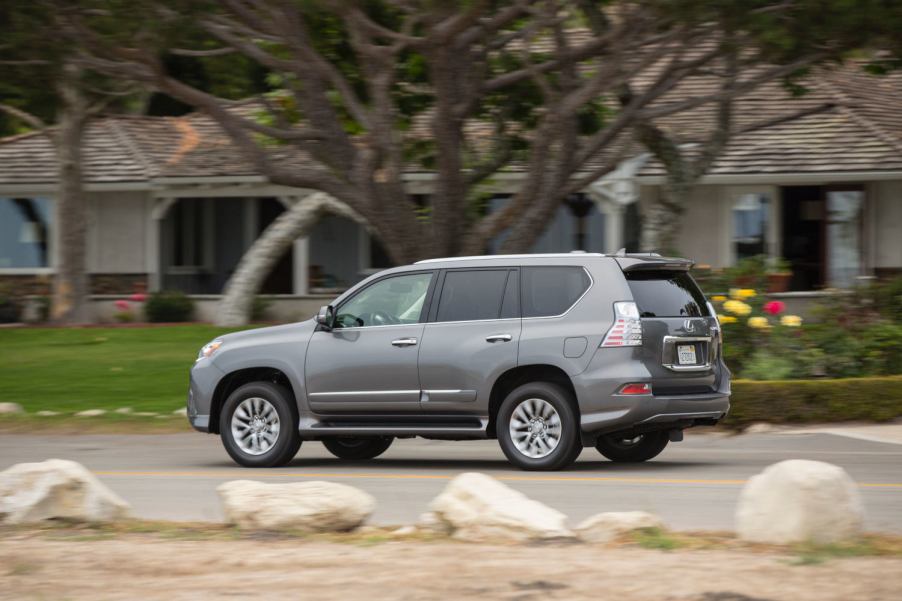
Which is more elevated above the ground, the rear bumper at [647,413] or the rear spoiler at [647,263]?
the rear spoiler at [647,263]

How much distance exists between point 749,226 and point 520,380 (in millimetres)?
17953

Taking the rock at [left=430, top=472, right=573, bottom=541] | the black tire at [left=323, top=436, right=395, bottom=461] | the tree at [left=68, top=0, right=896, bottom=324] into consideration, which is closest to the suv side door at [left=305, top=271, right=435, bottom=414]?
the black tire at [left=323, top=436, right=395, bottom=461]

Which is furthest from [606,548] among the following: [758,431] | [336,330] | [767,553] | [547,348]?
[758,431]

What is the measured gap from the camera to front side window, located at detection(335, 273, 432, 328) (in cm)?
1333

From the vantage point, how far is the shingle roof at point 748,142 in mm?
27672

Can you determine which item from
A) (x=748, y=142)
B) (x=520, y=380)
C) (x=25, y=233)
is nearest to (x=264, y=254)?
(x=25, y=233)

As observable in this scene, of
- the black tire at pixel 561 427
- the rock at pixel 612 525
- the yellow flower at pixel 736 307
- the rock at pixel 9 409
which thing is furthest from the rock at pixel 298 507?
the rock at pixel 9 409

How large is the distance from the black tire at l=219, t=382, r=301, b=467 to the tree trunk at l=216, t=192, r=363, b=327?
656 inches

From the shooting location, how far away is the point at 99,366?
80.8 ft

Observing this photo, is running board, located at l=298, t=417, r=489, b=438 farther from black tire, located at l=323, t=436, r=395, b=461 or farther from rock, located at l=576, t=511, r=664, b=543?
rock, located at l=576, t=511, r=664, b=543

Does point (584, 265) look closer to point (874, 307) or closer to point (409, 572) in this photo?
point (409, 572)

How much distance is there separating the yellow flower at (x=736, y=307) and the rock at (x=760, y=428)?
73.5 inches

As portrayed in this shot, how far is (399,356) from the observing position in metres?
13.1

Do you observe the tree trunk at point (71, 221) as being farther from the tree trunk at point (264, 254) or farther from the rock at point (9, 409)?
the rock at point (9, 409)
